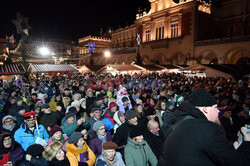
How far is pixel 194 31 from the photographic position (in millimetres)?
28891

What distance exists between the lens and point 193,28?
28.9 metres

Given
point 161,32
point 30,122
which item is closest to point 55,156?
point 30,122

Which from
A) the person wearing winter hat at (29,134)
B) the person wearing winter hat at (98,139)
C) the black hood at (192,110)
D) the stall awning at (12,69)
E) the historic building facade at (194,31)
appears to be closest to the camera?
the black hood at (192,110)

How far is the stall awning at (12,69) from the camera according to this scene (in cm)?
1487

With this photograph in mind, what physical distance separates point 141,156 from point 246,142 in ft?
4.92

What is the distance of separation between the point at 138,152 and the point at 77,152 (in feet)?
3.67

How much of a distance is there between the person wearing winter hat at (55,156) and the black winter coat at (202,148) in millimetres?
1923

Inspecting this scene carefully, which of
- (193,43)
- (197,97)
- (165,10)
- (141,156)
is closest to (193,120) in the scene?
(197,97)

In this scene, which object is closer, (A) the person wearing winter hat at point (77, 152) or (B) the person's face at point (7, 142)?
(A) the person wearing winter hat at point (77, 152)

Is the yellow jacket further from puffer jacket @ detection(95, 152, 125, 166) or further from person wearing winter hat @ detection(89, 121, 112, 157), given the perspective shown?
puffer jacket @ detection(95, 152, 125, 166)

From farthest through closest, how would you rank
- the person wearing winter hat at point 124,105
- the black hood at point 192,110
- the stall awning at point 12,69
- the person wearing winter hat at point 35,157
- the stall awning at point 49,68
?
the stall awning at point 49,68 → the stall awning at point 12,69 → the person wearing winter hat at point 124,105 → the person wearing winter hat at point 35,157 → the black hood at point 192,110

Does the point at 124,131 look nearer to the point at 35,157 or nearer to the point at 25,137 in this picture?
the point at 35,157

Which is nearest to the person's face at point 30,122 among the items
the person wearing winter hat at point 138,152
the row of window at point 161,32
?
the person wearing winter hat at point 138,152

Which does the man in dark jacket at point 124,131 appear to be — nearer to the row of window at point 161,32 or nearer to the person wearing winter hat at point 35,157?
the person wearing winter hat at point 35,157
